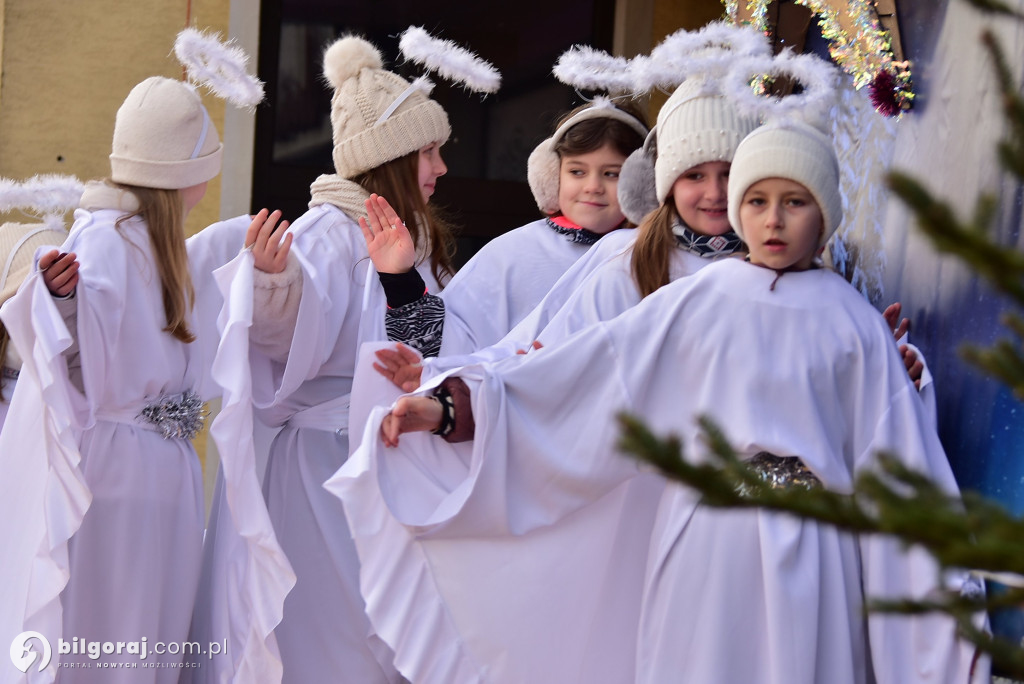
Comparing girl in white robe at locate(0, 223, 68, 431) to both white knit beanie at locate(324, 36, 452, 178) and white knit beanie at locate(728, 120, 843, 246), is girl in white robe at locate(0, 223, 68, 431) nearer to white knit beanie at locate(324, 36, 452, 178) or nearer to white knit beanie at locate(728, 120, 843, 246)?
white knit beanie at locate(324, 36, 452, 178)

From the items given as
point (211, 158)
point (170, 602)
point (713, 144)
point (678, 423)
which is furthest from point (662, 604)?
point (211, 158)

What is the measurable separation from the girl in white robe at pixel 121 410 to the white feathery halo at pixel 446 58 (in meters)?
0.76

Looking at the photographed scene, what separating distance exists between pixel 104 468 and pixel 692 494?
2.18 m

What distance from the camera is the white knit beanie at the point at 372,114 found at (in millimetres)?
4332

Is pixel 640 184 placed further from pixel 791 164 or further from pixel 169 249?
pixel 169 249

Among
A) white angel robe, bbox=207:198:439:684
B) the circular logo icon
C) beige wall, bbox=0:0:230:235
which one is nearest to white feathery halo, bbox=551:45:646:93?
white angel robe, bbox=207:198:439:684

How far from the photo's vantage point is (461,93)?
724 cm

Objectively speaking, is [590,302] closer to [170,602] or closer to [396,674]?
[396,674]

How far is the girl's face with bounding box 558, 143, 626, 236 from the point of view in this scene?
164 inches

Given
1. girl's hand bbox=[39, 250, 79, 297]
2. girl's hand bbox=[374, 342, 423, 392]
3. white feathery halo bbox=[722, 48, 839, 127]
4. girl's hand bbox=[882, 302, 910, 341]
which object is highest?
white feathery halo bbox=[722, 48, 839, 127]

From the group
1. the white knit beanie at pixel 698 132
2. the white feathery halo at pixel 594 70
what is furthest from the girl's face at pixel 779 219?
the white feathery halo at pixel 594 70

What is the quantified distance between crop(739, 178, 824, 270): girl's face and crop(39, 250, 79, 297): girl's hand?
6.96 feet

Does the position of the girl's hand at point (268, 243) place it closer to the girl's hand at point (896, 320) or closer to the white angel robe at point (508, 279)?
the white angel robe at point (508, 279)

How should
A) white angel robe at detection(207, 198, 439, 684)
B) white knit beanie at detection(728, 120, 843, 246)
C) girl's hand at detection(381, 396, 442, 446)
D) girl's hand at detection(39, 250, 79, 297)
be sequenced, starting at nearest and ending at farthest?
white knit beanie at detection(728, 120, 843, 246), girl's hand at detection(381, 396, 442, 446), girl's hand at detection(39, 250, 79, 297), white angel robe at detection(207, 198, 439, 684)
